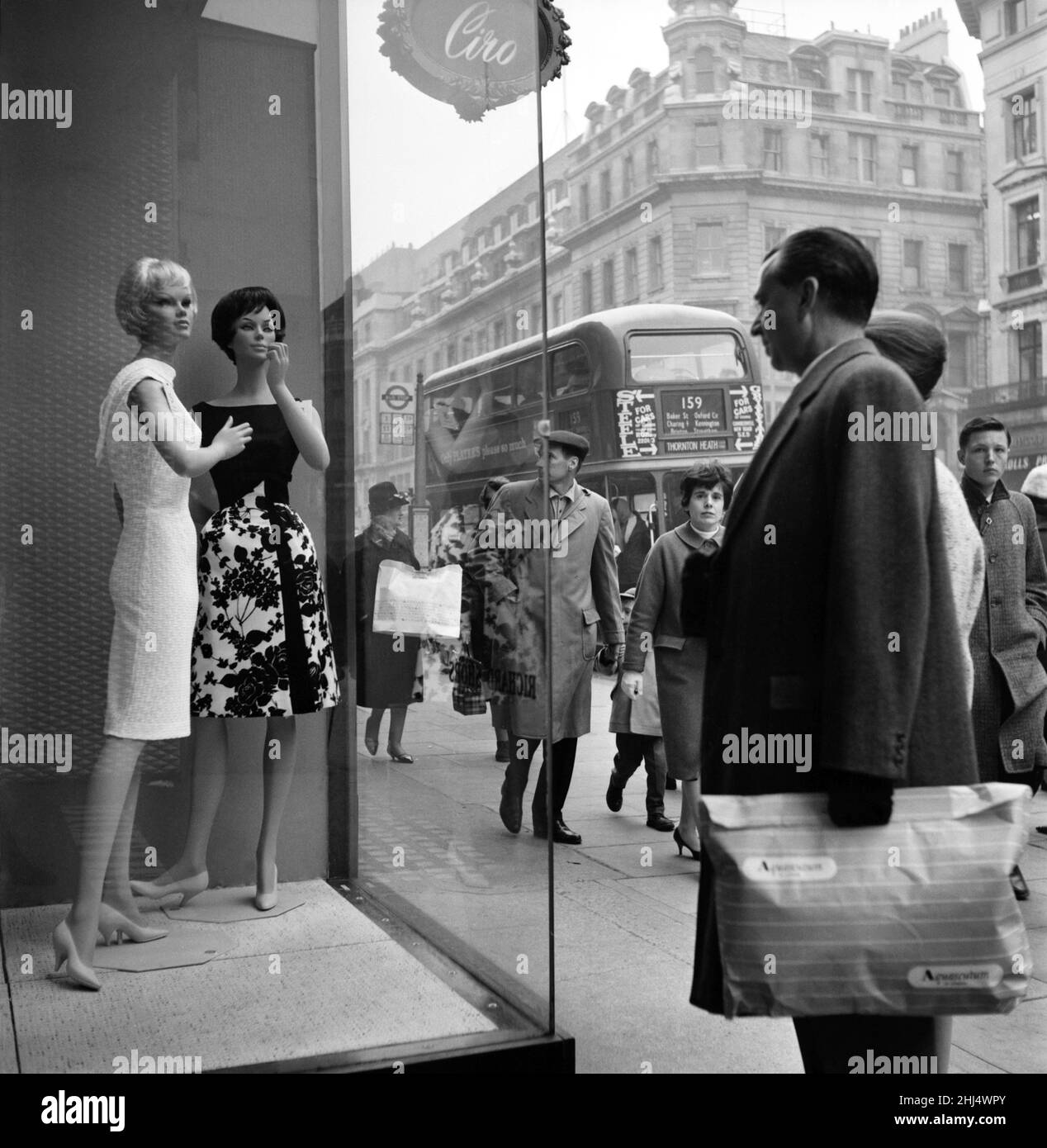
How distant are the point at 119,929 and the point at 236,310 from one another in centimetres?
157

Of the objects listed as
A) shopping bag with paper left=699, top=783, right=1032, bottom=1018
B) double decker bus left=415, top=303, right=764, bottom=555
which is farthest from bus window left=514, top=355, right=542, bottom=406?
double decker bus left=415, top=303, right=764, bottom=555

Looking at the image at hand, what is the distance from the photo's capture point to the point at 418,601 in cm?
343

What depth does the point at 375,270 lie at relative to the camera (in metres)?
3.63

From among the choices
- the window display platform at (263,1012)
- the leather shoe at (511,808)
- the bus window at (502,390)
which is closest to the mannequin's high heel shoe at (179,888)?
the window display platform at (263,1012)

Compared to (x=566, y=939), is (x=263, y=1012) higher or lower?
higher

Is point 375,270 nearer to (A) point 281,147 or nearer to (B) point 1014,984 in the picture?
(A) point 281,147

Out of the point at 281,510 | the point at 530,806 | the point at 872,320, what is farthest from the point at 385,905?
the point at 872,320

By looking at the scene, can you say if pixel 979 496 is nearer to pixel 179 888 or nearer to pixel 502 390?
pixel 502 390

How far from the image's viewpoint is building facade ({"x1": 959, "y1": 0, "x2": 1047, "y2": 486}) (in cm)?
3344

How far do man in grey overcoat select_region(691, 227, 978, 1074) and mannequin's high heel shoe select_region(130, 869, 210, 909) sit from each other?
1723mm

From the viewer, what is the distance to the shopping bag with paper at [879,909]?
190 centimetres

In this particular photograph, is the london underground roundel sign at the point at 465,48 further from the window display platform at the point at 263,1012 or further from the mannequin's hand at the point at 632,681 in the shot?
the mannequin's hand at the point at 632,681

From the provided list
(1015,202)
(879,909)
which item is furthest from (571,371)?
(1015,202)
